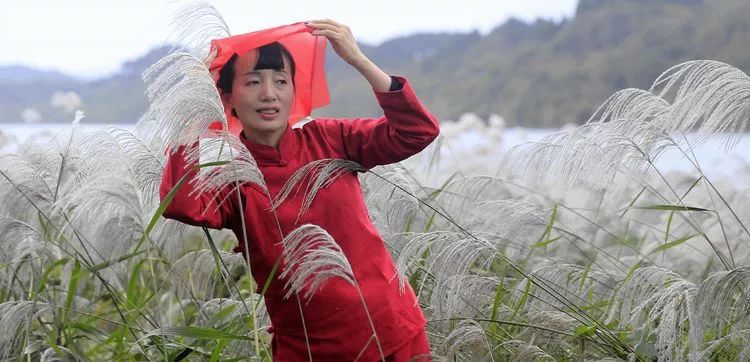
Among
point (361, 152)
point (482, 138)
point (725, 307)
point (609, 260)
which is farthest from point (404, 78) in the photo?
point (482, 138)

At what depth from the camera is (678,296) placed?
1982 millimetres

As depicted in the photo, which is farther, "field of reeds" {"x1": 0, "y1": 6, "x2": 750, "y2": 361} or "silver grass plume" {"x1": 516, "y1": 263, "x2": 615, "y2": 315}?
"silver grass plume" {"x1": 516, "y1": 263, "x2": 615, "y2": 315}

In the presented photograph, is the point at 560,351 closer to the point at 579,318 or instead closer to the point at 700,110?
the point at 579,318

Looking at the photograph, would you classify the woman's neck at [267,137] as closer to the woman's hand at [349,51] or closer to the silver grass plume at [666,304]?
the woman's hand at [349,51]

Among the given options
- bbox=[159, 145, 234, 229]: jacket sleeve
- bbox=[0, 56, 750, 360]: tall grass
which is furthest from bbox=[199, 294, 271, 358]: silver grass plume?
bbox=[159, 145, 234, 229]: jacket sleeve

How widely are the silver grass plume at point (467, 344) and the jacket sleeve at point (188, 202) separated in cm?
50

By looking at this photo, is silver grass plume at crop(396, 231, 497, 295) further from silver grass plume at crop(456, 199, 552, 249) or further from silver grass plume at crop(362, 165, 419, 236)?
silver grass plume at crop(456, 199, 552, 249)

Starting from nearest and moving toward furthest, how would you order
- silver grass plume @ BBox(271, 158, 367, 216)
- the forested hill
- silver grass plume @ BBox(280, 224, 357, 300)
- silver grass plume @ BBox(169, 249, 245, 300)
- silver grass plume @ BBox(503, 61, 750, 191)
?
silver grass plume @ BBox(280, 224, 357, 300)
silver grass plume @ BBox(271, 158, 367, 216)
silver grass plume @ BBox(503, 61, 750, 191)
silver grass plume @ BBox(169, 249, 245, 300)
the forested hill

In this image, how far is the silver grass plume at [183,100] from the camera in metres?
1.81

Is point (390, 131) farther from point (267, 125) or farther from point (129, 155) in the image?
point (129, 155)

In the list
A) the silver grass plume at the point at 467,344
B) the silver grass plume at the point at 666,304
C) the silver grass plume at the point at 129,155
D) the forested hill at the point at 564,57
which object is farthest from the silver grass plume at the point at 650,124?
the forested hill at the point at 564,57

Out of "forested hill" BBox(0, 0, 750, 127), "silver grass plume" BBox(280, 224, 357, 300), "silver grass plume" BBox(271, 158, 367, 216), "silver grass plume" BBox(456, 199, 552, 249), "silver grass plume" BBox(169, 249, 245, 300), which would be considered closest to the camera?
"silver grass plume" BBox(280, 224, 357, 300)

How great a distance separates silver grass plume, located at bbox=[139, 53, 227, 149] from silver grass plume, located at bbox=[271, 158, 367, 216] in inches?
8.3

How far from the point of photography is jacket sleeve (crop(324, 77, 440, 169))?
6.79 ft
